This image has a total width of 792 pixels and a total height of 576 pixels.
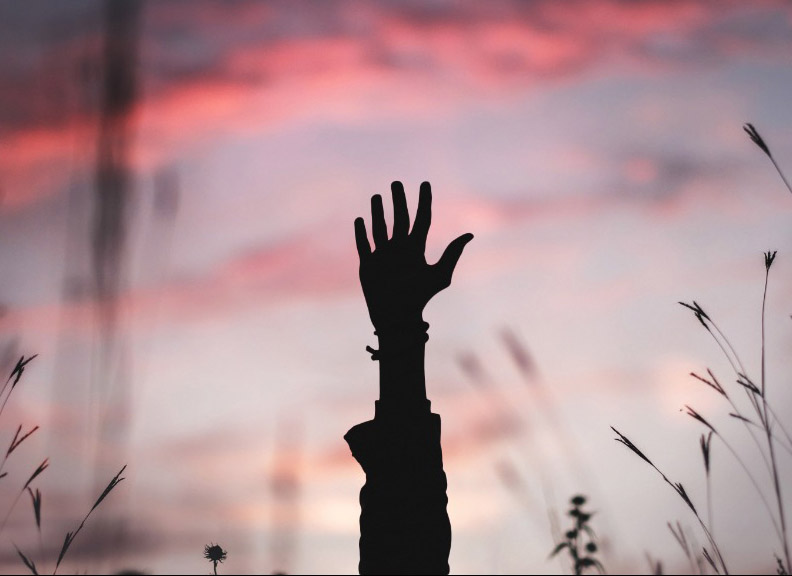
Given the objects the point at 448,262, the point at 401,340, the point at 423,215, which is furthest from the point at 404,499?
the point at 423,215

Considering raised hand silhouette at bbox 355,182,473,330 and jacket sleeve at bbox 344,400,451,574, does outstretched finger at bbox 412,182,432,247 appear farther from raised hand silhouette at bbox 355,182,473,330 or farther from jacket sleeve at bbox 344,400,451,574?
jacket sleeve at bbox 344,400,451,574

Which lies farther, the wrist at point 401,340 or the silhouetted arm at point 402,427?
the wrist at point 401,340

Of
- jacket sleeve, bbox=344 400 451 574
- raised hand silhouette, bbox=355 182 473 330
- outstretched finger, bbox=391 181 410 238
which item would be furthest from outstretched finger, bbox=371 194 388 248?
jacket sleeve, bbox=344 400 451 574

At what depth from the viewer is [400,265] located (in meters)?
5.28

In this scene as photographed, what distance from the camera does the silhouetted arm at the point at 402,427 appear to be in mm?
4391

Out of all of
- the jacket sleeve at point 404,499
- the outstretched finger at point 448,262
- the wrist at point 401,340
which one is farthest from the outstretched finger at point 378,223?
the jacket sleeve at point 404,499

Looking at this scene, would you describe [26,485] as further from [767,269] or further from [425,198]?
[425,198]

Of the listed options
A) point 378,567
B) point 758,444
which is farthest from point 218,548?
point 758,444

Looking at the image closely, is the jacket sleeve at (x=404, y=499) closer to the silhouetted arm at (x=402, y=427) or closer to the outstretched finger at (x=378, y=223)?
the silhouetted arm at (x=402, y=427)

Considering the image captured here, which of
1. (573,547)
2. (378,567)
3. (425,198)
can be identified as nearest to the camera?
(378,567)

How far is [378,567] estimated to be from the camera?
4363mm

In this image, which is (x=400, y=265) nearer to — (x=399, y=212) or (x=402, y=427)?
(x=399, y=212)

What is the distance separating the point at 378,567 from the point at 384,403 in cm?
90

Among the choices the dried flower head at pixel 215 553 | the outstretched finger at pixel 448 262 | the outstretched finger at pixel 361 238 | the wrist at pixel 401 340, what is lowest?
the dried flower head at pixel 215 553
